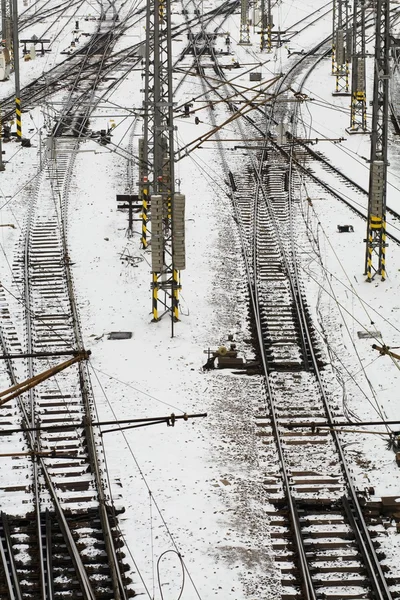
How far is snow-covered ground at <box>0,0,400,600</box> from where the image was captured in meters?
14.3

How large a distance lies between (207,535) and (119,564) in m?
1.35

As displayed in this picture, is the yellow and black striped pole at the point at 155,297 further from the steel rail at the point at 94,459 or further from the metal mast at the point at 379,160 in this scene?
the metal mast at the point at 379,160

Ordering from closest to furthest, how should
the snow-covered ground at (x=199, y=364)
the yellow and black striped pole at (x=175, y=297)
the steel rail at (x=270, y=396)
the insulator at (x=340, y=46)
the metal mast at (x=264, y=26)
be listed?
1. the steel rail at (x=270, y=396)
2. the snow-covered ground at (x=199, y=364)
3. the yellow and black striped pole at (x=175, y=297)
4. the insulator at (x=340, y=46)
5. the metal mast at (x=264, y=26)

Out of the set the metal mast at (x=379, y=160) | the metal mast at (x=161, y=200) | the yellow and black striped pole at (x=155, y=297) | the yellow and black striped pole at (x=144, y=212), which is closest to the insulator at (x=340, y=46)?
the yellow and black striped pole at (x=144, y=212)

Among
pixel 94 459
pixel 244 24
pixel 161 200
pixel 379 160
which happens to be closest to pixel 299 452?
pixel 94 459

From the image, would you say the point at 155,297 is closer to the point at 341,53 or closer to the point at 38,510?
the point at 38,510

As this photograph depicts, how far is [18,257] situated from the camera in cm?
2627

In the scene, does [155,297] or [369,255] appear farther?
[369,255]

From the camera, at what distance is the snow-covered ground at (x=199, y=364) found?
1430 cm

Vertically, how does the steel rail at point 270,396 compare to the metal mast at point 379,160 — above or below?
below

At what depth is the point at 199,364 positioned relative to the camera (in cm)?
2022

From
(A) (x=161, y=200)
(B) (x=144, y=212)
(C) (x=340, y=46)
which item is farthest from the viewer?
(C) (x=340, y=46)

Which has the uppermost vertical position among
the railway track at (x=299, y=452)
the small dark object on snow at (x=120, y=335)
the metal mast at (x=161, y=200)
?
the metal mast at (x=161, y=200)

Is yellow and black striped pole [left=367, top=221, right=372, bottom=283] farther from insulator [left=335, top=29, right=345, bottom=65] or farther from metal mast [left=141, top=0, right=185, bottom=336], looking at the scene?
insulator [left=335, top=29, right=345, bottom=65]
